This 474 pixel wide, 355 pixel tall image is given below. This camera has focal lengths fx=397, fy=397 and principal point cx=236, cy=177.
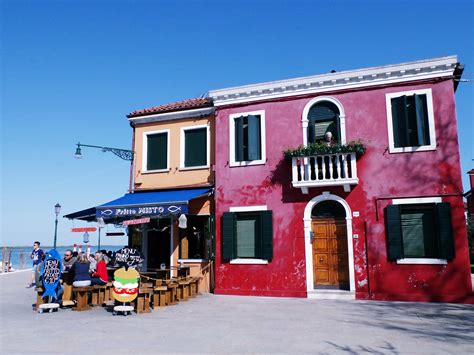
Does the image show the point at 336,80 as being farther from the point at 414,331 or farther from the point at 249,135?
the point at 414,331

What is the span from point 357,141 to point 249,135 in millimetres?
3915

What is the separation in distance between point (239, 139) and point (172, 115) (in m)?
3.38

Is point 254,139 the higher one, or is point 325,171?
point 254,139

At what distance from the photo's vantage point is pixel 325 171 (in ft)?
44.2

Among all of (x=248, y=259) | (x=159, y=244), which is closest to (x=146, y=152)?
(x=159, y=244)

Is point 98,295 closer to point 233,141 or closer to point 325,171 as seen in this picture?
point 233,141

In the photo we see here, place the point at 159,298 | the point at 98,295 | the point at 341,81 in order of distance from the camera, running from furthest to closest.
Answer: the point at 341,81
the point at 98,295
the point at 159,298

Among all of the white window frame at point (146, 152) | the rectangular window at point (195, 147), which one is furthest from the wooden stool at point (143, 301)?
the white window frame at point (146, 152)

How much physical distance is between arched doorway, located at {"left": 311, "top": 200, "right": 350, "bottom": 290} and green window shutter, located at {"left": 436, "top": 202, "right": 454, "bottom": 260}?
290cm

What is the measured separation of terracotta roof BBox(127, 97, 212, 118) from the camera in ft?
53.2

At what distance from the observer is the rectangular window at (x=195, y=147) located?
16219 mm

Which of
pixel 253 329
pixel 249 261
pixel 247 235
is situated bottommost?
pixel 253 329

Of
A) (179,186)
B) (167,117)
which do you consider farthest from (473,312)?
(167,117)

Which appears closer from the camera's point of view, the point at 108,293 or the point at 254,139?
the point at 108,293
